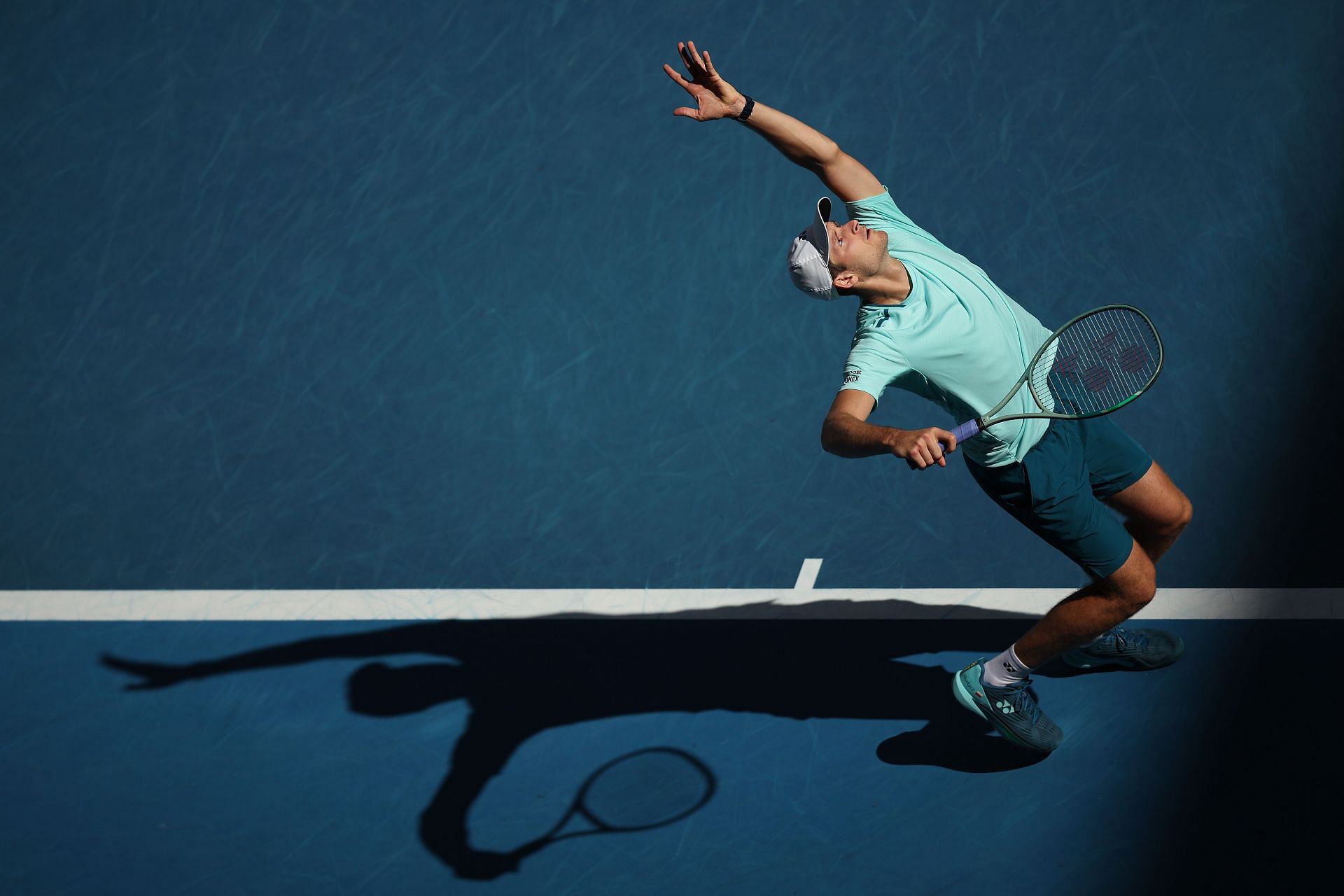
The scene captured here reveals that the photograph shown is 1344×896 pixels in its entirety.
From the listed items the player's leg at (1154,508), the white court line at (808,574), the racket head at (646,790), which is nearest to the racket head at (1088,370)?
the player's leg at (1154,508)

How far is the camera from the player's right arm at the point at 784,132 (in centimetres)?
277

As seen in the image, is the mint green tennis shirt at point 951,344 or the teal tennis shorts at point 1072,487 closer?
the mint green tennis shirt at point 951,344

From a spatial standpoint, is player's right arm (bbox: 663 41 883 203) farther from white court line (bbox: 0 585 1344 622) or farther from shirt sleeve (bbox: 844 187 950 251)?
white court line (bbox: 0 585 1344 622)

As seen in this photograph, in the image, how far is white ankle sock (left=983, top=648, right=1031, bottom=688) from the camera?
108 inches

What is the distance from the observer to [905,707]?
3072 millimetres

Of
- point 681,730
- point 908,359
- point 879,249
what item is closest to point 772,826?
point 681,730

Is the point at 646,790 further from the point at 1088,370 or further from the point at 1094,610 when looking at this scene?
the point at 1088,370

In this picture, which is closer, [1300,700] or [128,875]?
[128,875]

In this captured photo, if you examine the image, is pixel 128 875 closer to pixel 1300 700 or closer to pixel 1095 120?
pixel 1300 700

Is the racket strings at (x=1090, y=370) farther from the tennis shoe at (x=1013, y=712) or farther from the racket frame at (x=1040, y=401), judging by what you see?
the tennis shoe at (x=1013, y=712)

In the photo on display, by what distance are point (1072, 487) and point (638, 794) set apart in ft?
4.04

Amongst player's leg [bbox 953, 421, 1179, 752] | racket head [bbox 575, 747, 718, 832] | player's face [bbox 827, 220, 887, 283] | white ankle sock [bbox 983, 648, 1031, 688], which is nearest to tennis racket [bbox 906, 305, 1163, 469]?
player's leg [bbox 953, 421, 1179, 752]

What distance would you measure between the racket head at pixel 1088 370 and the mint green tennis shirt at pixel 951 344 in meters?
0.06

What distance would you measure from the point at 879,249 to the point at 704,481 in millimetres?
1349
